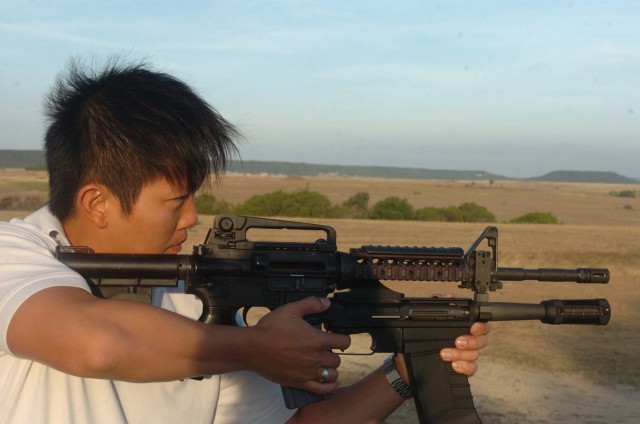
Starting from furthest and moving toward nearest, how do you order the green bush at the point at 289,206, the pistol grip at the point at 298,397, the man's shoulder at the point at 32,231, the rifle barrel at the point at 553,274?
the green bush at the point at 289,206
the rifle barrel at the point at 553,274
the pistol grip at the point at 298,397
the man's shoulder at the point at 32,231

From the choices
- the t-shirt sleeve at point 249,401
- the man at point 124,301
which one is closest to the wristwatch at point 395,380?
the t-shirt sleeve at point 249,401

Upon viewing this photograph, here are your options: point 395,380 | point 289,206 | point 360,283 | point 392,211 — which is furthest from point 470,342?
point 392,211

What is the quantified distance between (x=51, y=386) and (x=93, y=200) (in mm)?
598

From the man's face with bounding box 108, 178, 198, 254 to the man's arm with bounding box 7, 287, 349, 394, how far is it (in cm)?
42

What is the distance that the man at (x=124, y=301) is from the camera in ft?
7.38

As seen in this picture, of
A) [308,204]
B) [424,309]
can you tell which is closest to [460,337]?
[424,309]

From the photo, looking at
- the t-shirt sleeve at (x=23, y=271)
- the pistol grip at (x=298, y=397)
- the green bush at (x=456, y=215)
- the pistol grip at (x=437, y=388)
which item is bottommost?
the green bush at (x=456, y=215)

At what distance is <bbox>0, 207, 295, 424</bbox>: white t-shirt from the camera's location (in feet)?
7.59

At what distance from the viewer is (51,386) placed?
2443 mm

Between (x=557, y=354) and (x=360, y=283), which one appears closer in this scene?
(x=360, y=283)

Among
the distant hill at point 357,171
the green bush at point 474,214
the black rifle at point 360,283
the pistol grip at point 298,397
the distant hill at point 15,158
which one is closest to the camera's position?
the black rifle at point 360,283

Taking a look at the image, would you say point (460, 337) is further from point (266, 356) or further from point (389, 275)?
point (266, 356)

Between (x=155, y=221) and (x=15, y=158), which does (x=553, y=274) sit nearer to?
(x=155, y=221)

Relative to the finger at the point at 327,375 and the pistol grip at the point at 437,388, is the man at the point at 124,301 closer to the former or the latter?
the finger at the point at 327,375
